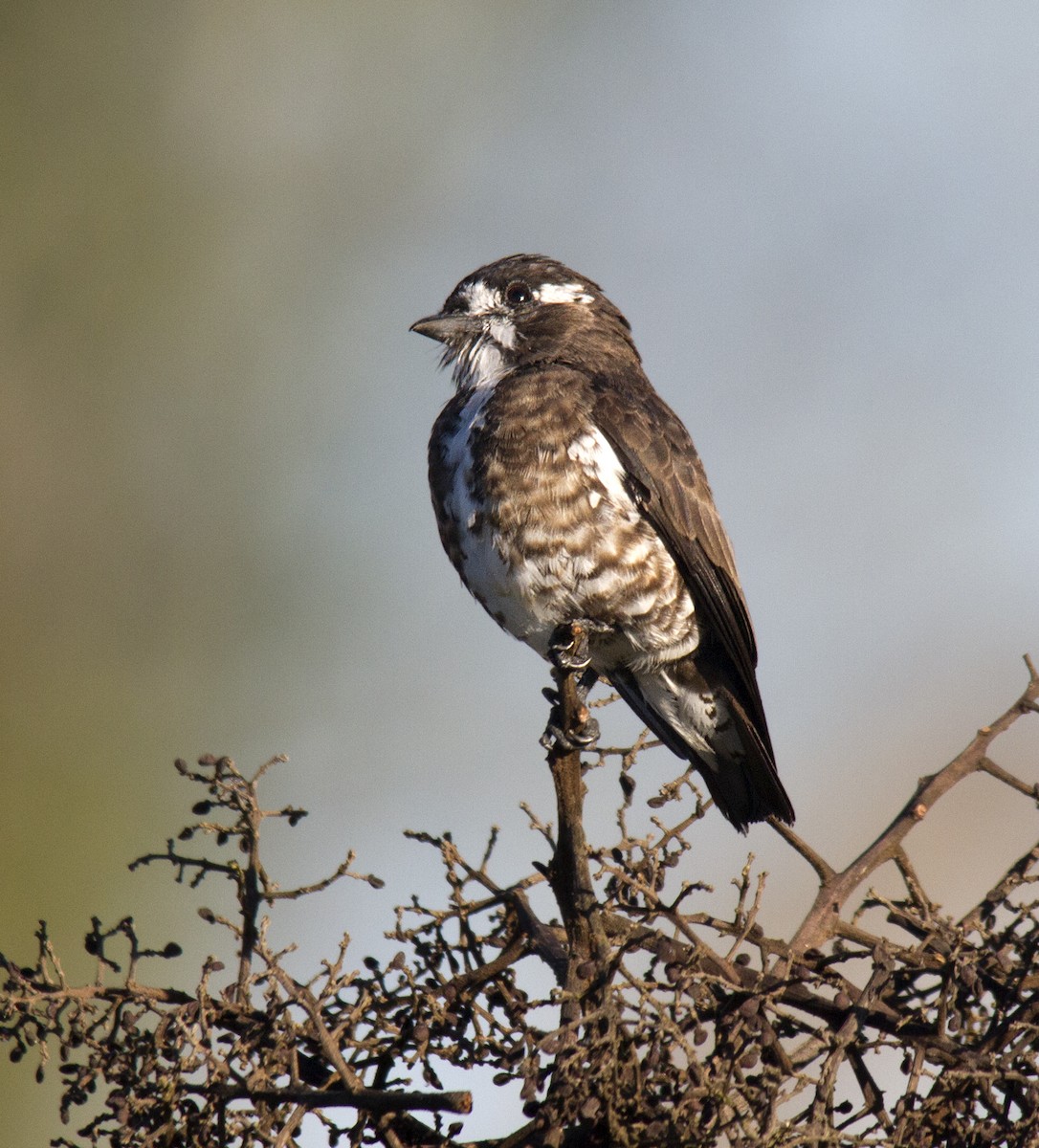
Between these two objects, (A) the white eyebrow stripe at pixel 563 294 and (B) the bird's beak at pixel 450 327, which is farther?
(A) the white eyebrow stripe at pixel 563 294

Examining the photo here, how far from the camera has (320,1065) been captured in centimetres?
247

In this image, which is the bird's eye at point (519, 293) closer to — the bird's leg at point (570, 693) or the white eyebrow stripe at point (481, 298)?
the white eyebrow stripe at point (481, 298)

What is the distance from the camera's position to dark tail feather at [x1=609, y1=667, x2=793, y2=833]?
15.5 feet

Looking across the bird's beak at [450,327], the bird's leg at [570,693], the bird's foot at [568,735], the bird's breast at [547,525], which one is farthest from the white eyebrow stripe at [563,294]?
the bird's foot at [568,735]

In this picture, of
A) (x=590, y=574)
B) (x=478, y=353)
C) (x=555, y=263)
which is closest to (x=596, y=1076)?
(x=590, y=574)

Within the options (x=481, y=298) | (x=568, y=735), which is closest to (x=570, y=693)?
(x=568, y=735)

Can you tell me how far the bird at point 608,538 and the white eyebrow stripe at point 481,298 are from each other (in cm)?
16

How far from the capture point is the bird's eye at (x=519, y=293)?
5.38 m

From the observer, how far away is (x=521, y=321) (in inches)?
208

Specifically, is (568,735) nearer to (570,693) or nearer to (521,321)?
(570,693)

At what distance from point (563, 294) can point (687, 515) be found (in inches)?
48.8

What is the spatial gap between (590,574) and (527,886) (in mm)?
1784

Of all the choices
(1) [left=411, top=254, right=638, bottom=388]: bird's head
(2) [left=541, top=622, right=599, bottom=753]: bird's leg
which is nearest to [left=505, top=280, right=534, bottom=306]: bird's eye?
(1) [left=411, top=254, right=638, bottom=388]: bird's head

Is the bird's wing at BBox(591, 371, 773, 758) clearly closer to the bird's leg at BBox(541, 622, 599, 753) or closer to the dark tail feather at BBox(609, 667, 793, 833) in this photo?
the dark tail feather at BBox(609, 667, 793, 833)
